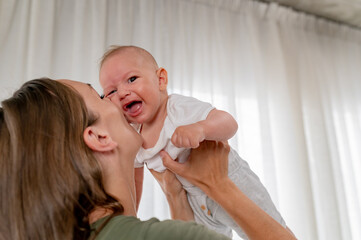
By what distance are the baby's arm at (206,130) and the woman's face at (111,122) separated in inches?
5.0

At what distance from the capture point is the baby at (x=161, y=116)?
117 centimetres

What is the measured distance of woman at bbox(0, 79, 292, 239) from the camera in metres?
0.65

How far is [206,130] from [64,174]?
18.9 inches

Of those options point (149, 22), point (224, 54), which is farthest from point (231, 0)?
point (149, 22)

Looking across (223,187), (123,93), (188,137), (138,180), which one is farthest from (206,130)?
(138,180)

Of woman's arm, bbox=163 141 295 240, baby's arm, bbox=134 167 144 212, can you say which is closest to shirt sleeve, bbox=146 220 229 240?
woman's arm, bbox=163 141 295 240

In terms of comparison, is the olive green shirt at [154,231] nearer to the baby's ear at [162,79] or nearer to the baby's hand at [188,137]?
the baby's hand at [188,137]

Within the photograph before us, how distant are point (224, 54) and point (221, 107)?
43 cm

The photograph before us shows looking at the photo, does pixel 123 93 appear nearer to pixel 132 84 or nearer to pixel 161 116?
pixel 132 84

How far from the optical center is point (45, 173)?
672mm

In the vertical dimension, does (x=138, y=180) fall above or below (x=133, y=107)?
below

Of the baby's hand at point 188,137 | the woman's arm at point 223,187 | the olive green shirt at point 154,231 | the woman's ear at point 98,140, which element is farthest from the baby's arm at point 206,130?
the olive green shirt at point 154,231

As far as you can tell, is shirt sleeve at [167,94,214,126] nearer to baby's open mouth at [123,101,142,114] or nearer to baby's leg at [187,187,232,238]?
baby's open mouth at [123,101,142,114]

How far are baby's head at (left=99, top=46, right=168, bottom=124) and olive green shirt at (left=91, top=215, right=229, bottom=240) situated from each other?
0.57m
